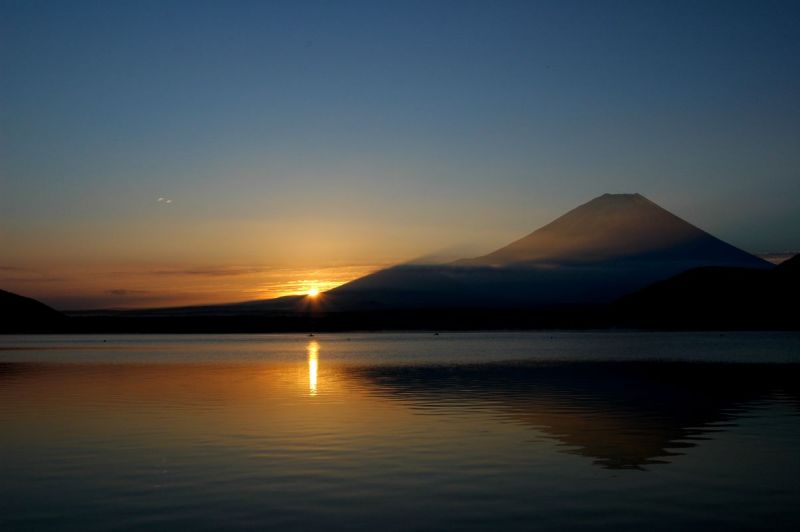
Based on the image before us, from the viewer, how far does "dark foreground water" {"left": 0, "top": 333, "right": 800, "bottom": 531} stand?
18.1 m

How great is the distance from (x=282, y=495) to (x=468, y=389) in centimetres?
3097

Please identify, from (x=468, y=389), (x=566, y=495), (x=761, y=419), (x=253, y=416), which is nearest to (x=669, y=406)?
(x=761, y=419)

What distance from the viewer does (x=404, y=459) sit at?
82.7ft

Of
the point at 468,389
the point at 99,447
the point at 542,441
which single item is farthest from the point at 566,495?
the point at 468,389

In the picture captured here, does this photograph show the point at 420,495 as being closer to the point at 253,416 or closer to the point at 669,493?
the point at 669,493

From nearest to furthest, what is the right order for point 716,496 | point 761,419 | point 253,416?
1. point 716,496
2. point 761,419
3. point 253,416

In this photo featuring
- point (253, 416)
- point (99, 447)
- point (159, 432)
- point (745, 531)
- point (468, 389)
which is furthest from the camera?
point (468, 389)

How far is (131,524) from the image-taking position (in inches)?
687

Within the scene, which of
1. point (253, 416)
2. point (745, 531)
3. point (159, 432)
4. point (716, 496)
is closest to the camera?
point (745, 531)

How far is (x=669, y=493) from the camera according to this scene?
65.3 ft

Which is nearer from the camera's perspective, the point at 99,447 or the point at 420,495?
the point at 420,495

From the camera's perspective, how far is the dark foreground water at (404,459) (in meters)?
18.1

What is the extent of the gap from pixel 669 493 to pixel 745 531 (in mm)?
3493

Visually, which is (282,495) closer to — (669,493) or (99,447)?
(669,493)
